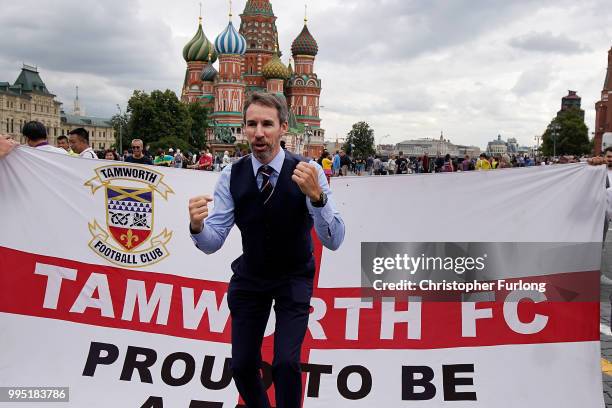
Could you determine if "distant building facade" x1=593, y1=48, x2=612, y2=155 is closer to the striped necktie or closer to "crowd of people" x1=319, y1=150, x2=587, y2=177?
"crowd of people" x1=319, y1=150, x2=587, y2=177

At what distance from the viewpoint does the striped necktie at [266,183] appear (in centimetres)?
331

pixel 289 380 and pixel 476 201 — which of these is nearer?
pixel 289 380

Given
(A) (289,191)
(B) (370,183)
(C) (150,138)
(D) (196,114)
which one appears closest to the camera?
(A) (289,191)

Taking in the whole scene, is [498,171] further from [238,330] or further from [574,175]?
[238,330]

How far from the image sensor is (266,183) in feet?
10.9

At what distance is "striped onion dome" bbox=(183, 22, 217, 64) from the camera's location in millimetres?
101812

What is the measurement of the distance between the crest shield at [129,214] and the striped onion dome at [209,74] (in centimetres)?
9593

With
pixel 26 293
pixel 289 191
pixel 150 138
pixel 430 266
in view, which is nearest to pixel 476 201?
pixel 430 266

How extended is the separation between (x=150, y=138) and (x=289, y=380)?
240 feet

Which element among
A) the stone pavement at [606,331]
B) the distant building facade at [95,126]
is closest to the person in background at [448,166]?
the stone pavement at [606,331]

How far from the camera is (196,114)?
8575cm

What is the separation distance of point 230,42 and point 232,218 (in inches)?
3607

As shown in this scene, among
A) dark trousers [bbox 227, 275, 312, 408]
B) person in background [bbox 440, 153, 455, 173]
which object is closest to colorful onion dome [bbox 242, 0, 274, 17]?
person in background [bbox 440, 153, 455, 173]

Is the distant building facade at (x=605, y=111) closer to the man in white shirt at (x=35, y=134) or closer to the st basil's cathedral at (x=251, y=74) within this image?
the st basil's cathedral at (x=251, y=74)
